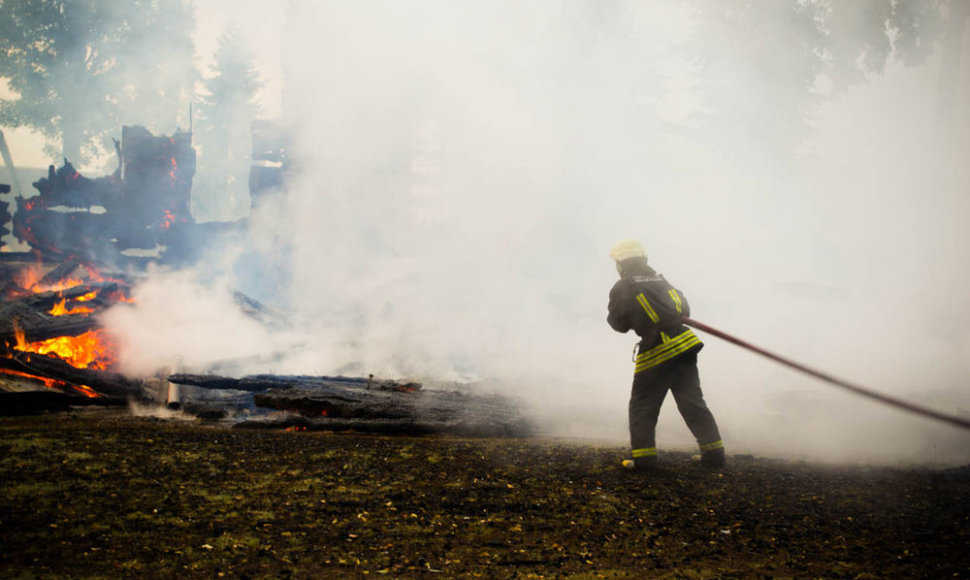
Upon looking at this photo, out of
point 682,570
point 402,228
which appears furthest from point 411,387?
point 402,228

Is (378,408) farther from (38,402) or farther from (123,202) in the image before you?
(123,202)

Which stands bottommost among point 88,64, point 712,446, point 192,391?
point 712,446

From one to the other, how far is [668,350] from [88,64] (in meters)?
29.3

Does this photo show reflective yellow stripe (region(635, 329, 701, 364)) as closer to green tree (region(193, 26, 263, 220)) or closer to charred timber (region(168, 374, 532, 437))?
charred timber (region(168, 374, 532, 437))

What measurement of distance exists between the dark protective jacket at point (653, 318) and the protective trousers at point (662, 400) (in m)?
0.09

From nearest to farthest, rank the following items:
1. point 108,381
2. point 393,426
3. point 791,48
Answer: point 393,426, point 108,381, point 791,48

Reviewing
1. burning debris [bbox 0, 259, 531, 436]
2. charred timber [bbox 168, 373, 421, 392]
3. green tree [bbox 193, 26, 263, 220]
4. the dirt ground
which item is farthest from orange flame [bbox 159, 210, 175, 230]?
green tree [bbox 193, 26, 263, 220]

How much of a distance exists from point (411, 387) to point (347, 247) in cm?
1205

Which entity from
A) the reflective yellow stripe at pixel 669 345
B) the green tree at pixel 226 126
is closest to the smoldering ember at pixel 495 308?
the reflective yellow stripe at pixel 669 345

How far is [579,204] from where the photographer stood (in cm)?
1847

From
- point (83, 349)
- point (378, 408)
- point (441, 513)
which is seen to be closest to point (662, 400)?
point (441, 513)

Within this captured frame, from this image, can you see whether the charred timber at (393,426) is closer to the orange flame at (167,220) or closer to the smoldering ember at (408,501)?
the smoldering ember at (408,501)

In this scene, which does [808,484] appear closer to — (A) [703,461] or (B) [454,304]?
(A) [703,461]

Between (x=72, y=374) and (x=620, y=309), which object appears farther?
(x=72, y=374)
